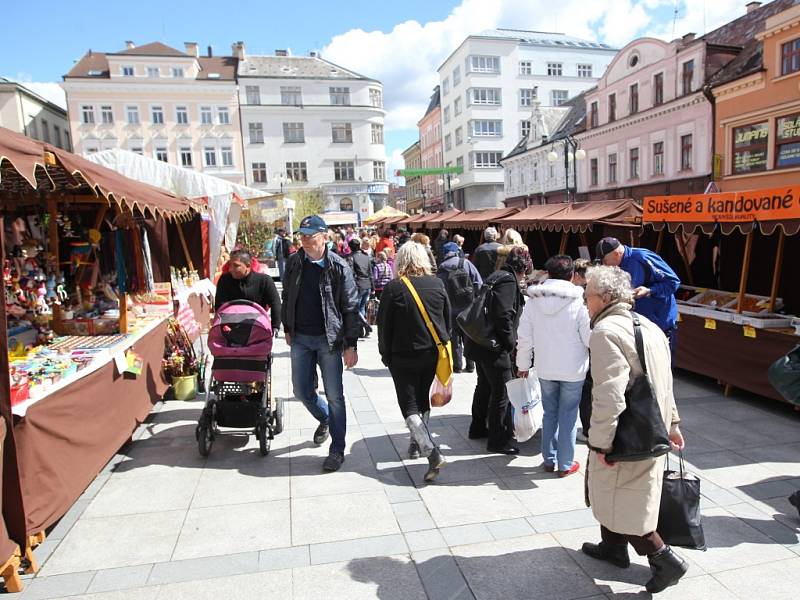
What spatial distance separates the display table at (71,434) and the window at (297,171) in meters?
43.9

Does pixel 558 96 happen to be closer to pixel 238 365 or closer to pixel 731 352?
pixel 731 352

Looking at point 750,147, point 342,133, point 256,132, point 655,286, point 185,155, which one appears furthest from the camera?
point 342,133

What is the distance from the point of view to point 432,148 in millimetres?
67938

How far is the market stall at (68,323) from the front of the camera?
3.22 m

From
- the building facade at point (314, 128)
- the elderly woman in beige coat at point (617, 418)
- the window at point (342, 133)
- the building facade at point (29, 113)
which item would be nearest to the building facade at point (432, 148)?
the building facade at point (314, 128)

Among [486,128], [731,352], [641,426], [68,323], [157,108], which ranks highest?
[157,108]

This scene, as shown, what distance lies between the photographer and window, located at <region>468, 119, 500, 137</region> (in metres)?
52.0

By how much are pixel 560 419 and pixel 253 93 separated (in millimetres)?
47282

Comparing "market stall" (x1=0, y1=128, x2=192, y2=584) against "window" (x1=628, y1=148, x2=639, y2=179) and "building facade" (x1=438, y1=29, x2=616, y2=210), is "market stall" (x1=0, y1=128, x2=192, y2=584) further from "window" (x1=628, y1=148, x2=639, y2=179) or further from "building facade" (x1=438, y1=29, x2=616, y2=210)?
"building facade" (x1=438, y1=29, x2=616, y2=210)

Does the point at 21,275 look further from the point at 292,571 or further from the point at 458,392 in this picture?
the point at 458,392

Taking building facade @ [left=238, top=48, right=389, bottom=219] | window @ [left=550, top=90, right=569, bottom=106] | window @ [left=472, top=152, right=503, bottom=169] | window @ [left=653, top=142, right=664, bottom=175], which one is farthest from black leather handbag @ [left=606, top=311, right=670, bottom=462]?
window @ [left=550, top=90, right=569, bottom=106]

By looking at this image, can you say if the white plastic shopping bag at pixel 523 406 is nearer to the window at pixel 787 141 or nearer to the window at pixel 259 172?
the window at pixel 787 141

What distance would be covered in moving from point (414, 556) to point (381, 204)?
156 feet

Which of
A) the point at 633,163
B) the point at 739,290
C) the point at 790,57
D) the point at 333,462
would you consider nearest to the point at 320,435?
the point at 333,462
